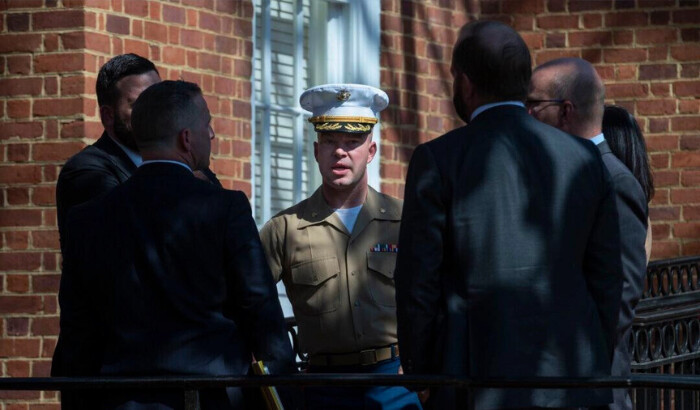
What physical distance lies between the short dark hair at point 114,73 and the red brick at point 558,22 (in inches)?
190

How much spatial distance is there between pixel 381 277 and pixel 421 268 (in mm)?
1343

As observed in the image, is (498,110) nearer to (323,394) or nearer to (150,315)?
(150,315)

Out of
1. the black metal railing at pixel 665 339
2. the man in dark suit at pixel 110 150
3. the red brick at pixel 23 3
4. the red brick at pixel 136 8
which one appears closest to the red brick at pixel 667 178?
the black metal railing at pixel 665 339

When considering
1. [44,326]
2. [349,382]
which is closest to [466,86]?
[349,382]

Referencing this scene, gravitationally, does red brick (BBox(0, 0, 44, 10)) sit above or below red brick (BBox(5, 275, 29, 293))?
above

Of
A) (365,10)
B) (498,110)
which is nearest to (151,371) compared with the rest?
(498,110)

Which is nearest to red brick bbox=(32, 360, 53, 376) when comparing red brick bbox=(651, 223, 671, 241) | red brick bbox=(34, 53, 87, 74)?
red brick bbox=(34, 53, 87, 74)

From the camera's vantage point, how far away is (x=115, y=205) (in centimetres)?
379

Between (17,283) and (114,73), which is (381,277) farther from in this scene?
(17,283)

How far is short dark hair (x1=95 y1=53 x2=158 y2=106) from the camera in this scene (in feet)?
16.2

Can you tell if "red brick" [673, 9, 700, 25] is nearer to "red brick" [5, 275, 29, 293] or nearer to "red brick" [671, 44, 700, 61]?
"red brick" [671, 44, 700, 61]

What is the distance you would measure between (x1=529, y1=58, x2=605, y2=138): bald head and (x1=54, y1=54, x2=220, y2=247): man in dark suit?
3.86 ft

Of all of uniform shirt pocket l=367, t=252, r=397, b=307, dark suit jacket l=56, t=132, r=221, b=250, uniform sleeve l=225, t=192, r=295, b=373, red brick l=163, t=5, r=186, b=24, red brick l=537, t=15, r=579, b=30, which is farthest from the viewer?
red brick l=537, t=15, r=579, b=30

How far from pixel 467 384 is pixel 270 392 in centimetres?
65
